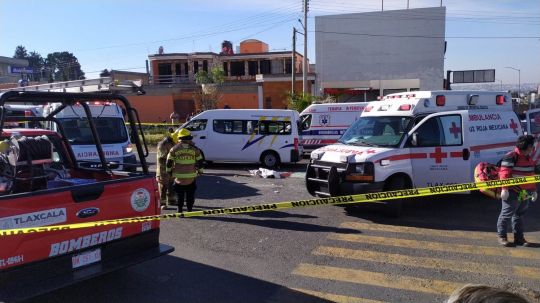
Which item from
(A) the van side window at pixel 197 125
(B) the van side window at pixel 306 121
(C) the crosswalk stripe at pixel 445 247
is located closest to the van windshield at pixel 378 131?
(C) the crosswalk stripe at pixel 445 247

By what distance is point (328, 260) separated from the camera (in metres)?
6.10

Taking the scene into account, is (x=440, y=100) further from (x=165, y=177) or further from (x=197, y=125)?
(x=197, y=125)

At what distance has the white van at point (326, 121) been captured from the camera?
18.0m

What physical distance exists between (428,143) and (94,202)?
20.7ft

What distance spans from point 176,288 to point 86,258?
3.71 feet

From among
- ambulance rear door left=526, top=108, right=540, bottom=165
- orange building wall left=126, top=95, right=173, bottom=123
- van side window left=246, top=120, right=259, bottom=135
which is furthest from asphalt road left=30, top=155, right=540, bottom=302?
orange building wall left=126, top=95, right=173, bottom=123

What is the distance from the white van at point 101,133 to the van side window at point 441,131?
7161 mm

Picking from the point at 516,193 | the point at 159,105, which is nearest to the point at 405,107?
the point at 516,193

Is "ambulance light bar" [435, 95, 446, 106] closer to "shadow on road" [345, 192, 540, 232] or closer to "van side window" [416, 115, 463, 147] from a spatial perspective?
"van side window" [416, 115, 463, 147]

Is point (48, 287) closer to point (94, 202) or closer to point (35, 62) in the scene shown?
point (94, 202)

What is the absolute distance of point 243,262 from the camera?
605 centimetres

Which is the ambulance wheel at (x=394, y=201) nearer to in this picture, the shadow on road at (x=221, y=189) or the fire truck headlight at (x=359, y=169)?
the fire truck headlight at (x=359, y=169)

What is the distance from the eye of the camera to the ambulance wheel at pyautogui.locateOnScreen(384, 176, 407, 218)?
8137 millimetres

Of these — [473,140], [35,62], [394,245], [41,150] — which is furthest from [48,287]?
[35,62]
